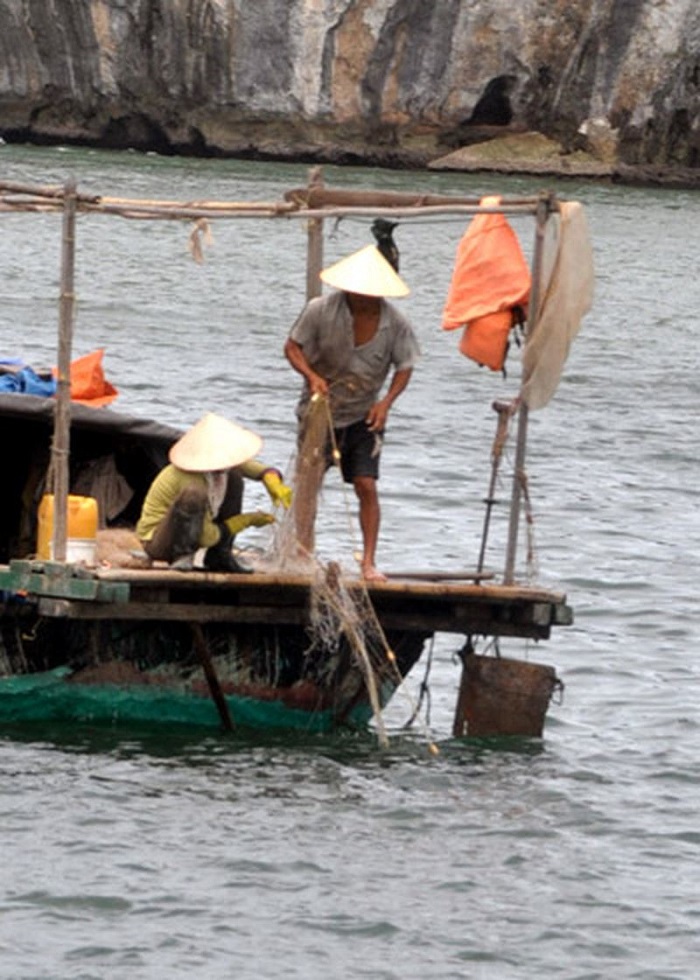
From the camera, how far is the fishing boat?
425 inches

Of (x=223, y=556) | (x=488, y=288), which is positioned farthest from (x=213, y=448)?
(x=488, y=288)

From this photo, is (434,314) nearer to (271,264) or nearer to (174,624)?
(271,264)

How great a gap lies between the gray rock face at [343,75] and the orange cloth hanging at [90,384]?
140 ft

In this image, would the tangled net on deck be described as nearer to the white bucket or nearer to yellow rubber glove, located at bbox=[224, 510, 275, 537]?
yellow rubber glove, located at bbox=[224, 510, 275, 537]

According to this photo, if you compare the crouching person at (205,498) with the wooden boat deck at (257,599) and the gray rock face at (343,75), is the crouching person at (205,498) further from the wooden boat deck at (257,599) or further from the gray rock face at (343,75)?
the gray rock face at (343,75)

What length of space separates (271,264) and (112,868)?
24.7 meters

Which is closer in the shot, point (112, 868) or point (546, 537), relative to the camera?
point (112, 868)

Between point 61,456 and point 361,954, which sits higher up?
point 61,456

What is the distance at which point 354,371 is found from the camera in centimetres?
1129

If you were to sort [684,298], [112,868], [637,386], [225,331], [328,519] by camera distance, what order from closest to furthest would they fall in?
[112,868]
[328,519]
[637,386]
[225,331]
[684,298]

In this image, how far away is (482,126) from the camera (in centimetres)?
5597

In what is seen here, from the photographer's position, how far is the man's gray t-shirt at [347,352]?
36.9ft

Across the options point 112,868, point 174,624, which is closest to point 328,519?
point 174,624

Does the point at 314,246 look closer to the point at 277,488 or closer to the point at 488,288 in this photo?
the point at 488,288
